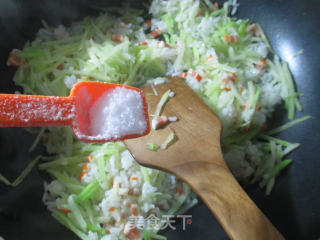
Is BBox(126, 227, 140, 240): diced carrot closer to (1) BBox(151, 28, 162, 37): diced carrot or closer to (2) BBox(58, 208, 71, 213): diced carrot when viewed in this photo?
(2) BBox(58, 208, 71, 213): diced carrot

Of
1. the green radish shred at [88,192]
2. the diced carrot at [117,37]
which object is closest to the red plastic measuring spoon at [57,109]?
the green radish shred at [88,192]

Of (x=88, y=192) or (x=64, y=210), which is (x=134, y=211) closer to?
(x=88, y=192)

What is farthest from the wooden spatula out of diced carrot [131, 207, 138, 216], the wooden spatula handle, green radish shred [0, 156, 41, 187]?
green radish shred [0, 156, 41, 187]

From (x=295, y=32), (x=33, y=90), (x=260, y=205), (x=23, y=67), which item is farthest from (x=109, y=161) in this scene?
(x=295, y=32)

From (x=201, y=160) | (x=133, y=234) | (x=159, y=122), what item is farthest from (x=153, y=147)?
(x=133, y=234)

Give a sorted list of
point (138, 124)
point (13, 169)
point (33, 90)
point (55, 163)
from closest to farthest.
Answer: point (138, 124) < point (13, 169) < point (55, 163) < point (33, 90)

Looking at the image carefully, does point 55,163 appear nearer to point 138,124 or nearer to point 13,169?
point 13,169
